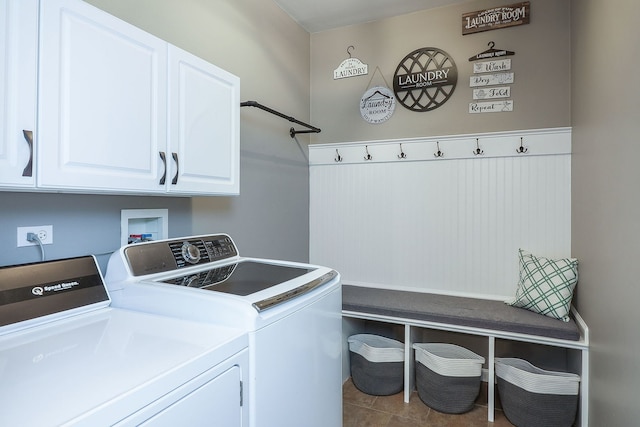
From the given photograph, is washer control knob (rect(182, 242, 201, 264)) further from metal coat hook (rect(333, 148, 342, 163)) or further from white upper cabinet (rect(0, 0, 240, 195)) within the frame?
metal coat hook (rect(333, 148, 342, 163))

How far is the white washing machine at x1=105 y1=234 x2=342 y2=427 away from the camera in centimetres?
109

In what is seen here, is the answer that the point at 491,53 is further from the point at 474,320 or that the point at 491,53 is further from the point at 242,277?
the point at 242,277

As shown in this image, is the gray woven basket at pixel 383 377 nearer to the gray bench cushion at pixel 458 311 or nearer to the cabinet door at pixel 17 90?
the gray bench cushion at pixel 458 311

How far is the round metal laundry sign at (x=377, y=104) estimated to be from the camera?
9.39 feet

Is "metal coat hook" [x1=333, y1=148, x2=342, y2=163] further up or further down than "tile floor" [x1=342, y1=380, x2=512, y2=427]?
further up

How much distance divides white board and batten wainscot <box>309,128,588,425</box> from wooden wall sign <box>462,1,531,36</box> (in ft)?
2.50

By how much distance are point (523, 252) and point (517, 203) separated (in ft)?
1.13

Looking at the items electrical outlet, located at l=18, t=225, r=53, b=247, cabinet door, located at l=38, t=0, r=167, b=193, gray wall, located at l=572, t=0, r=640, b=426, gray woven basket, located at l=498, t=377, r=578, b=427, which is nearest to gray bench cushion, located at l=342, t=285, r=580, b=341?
gray wall, located at l=572, t=0, r=640, b=426

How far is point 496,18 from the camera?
252 cm

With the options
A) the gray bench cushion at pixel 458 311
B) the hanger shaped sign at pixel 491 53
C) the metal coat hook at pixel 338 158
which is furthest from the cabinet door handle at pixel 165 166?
the hanger shaped sign at pixel 491 53

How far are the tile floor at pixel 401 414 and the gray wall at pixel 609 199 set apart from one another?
2.02 ft

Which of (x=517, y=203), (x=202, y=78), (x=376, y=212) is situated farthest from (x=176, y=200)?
(x=517, y=203)

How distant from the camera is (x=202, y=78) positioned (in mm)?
1545

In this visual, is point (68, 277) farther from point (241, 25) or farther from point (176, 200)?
point (241, 25)
